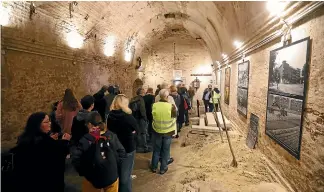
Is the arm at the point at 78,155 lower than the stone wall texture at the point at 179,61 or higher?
lower

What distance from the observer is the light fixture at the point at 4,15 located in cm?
427

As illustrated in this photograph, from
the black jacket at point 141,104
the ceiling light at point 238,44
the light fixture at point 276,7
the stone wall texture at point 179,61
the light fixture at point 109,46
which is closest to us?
the light fixture at point 276,7

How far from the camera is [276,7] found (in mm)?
3602

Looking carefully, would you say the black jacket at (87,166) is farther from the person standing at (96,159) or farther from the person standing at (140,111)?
the person standing at (140,111)

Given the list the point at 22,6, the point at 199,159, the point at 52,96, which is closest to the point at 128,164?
the point at 199,159

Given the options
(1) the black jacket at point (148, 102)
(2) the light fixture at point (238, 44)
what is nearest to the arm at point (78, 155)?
(1) the black jacket at point (148, 102)

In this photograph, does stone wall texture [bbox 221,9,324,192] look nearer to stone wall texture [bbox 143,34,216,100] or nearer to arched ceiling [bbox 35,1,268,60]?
arched ceiling [bbox 35,1,268,60]

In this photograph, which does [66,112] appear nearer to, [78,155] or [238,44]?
[78,155]

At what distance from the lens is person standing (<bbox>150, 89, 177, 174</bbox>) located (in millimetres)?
4273

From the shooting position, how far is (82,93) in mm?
7699

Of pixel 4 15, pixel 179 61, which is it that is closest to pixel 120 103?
pixel 4 15

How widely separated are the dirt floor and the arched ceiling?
10.5 feet

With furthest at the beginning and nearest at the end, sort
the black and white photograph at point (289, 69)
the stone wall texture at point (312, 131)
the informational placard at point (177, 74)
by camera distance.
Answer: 1. the informational placard at point (177, 74)
2. the black and white photograph at point (289, 69)
3. the stone wall texture at point (312, 131)

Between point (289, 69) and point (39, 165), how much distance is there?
394 cm
